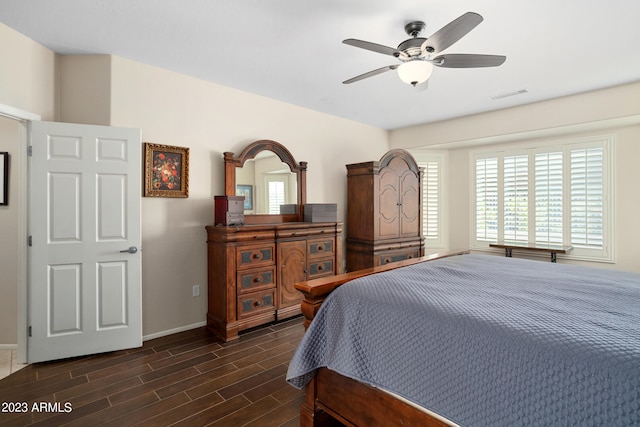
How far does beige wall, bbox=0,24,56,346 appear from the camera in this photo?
242cm

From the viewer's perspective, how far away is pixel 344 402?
5.25ft

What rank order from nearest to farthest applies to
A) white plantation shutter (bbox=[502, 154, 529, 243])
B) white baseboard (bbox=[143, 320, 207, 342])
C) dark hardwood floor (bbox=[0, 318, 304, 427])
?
dark hardwood floor (bbox=[0, 318, 304, 427]), white baseboard (bbox=[143, 320, 207, 342]), white plantation shutter (bbox=[502, 154, 529, 243])

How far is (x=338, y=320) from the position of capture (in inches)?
64.4

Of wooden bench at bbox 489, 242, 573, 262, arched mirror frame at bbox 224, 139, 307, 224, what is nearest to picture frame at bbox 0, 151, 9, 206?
arched mirror frame at bbox 224, 139, 307, 224

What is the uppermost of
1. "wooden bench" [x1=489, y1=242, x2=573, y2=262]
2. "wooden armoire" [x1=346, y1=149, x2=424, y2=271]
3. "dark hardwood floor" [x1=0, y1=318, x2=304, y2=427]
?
"wooden armoire" [x1=346, y1=149, x2=424, y2=271]

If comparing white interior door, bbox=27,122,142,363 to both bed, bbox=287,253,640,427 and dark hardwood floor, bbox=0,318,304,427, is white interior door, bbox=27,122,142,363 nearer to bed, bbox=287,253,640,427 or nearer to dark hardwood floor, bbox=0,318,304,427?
dark hardwood floor, bbox=0,318,304,427

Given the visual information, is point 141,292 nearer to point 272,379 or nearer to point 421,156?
point 272,379

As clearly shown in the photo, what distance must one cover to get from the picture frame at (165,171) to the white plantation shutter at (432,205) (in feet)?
13.0

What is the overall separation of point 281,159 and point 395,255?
7.07ft

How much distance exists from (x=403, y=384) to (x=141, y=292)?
2.62 meters

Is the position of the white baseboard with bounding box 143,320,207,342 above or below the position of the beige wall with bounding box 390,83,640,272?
below

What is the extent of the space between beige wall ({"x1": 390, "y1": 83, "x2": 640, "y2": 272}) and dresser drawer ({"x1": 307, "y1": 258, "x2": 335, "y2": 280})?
2845 mm

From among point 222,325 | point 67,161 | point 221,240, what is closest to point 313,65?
point 221,240

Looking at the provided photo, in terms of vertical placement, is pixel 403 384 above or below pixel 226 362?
above
